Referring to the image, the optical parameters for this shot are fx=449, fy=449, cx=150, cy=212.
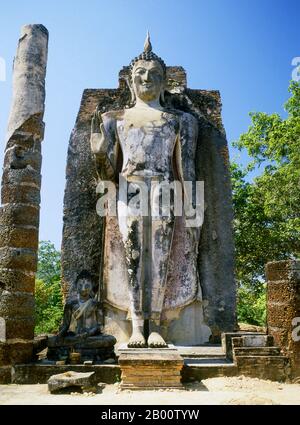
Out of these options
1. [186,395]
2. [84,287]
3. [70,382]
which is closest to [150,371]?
[186,395]

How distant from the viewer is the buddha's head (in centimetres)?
705

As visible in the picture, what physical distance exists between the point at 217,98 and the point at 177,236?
2798 mm

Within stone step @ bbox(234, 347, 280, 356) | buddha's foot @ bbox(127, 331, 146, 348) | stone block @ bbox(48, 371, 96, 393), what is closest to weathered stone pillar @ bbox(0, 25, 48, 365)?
stone block @ bbox(48, 371, 96, 393)

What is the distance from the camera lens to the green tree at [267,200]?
13664 millimetres

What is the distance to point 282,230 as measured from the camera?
14.0 m

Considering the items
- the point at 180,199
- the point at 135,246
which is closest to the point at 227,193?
the point at 180,199

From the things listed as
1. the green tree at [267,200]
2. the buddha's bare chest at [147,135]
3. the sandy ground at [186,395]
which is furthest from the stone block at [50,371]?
the green tree at [267,200]

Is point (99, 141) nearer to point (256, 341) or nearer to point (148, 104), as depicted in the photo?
point (148, 104)

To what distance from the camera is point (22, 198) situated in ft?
19.3

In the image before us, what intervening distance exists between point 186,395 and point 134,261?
7.36ft

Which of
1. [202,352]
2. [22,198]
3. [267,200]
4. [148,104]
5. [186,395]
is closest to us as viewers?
[186,395]

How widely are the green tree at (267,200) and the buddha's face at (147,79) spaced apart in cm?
739

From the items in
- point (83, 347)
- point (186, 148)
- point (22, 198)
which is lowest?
point (83, 347)
